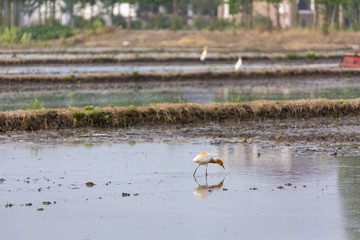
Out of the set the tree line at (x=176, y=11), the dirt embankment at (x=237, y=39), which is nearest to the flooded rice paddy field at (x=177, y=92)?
the dirt embankment at (x=237, y=39)

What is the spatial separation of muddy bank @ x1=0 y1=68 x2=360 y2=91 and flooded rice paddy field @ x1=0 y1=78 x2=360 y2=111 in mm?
563

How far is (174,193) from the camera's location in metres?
9.73

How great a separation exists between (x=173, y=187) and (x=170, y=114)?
6.84m

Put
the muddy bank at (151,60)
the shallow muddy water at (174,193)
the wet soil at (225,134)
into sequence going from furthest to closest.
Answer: the muddy bank at (151,60), the wet soil at (225,134), the shallow muddy water at (174,193)

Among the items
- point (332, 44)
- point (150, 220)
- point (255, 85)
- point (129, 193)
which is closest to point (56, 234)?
point (150, 220)

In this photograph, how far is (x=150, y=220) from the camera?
8352mm

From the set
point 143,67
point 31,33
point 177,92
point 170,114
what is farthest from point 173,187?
point 31,33

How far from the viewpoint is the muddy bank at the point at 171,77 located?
90.6 ft

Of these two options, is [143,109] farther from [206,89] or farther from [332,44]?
[332,44]

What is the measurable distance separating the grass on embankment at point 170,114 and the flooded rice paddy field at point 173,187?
0.89 m

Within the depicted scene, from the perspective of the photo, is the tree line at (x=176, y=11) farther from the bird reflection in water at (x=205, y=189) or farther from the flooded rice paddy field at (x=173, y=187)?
the bird reflection in water at (x=205, y=189)

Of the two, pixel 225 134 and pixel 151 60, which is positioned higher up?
pixel 151 60

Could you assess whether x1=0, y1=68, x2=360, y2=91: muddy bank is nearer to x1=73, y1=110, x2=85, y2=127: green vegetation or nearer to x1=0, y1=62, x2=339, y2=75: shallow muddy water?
x1=0, y1=62, x2=339, y2=75: shallow muddy water

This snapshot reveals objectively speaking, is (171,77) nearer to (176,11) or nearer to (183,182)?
(183,182)
